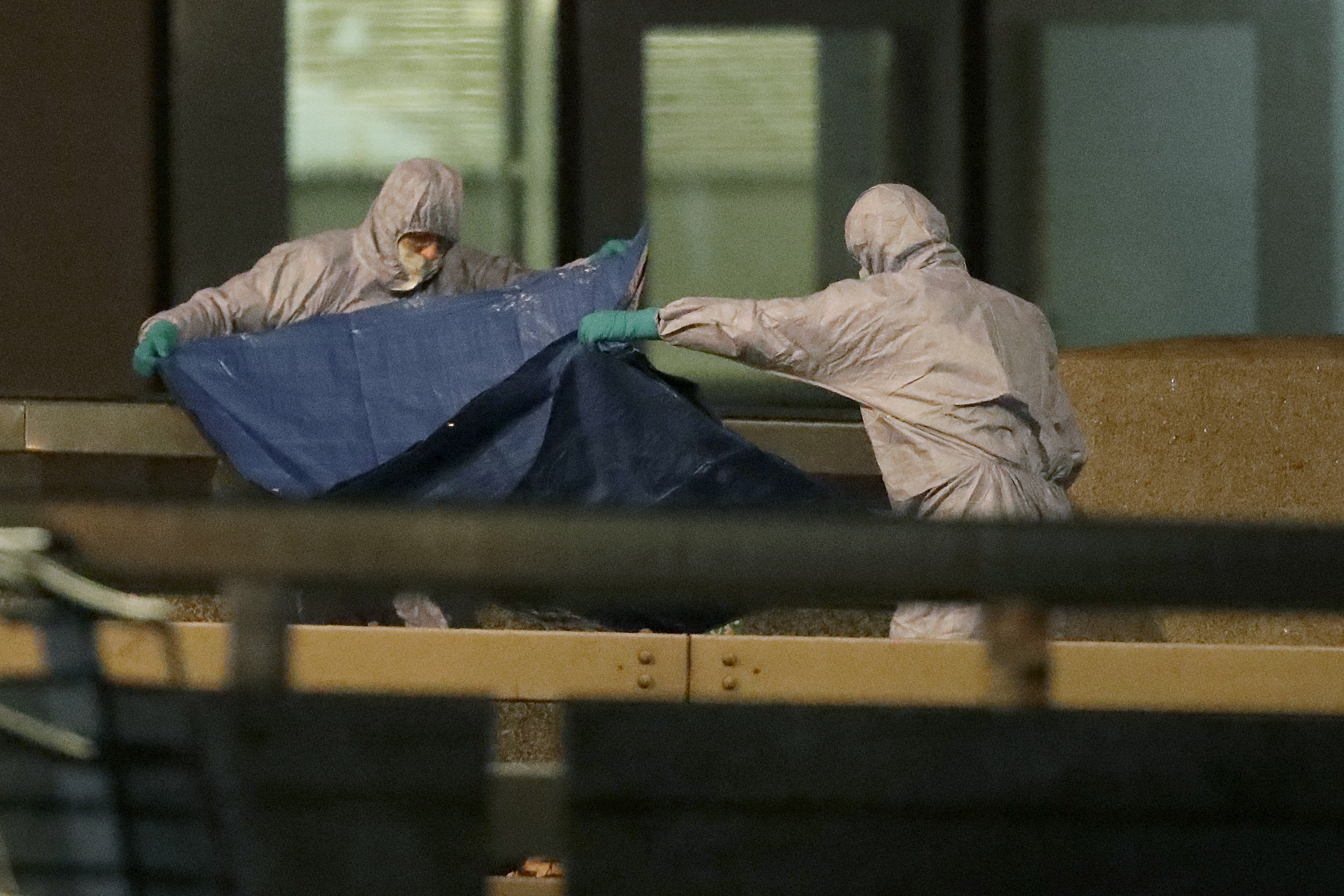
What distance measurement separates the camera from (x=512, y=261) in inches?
285

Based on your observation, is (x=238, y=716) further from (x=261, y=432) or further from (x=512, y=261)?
(x=512, y=261)

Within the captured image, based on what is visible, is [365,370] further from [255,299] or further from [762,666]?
→ [762,666]

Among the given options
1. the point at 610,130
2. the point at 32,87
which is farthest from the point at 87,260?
the point at 610,130

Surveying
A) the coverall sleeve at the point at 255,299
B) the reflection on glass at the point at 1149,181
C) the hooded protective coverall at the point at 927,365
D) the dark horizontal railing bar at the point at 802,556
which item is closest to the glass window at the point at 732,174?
the reflection on glass at the point at 1149,181

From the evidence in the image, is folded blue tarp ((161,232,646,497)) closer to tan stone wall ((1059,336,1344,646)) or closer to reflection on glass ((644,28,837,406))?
tan stone wall ((1059,336,1344,646))

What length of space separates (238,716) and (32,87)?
7538mm

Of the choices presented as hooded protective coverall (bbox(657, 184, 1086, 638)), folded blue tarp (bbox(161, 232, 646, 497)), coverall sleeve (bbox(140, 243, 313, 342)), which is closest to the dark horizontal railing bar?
hooded protective coverall (bbox(657, 184, 1086, 638))

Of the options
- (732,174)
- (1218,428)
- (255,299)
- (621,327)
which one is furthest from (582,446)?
(732,174)

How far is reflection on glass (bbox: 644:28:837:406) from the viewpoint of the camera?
30.2 ft

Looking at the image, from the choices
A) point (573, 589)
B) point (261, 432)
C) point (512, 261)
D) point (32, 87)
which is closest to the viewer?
point (573, 589)

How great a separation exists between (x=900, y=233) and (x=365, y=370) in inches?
61.5

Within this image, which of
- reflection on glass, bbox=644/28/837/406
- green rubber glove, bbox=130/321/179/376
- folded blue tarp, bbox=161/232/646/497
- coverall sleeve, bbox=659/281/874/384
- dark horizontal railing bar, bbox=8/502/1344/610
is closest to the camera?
dark horizontal railing bar, bbox=8/502/1344/610

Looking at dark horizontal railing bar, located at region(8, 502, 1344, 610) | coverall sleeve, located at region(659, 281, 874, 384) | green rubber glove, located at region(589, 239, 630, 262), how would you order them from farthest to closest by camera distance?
green rubber glove, located at region(589, 239, 630, 262), coverall sleeve, located at region(659, 281, 874, 384), dark horizontal railing bar, located at region(8, 502, 1344, 610)

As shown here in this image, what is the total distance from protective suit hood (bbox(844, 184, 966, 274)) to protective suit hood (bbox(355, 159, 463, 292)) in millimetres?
1486
